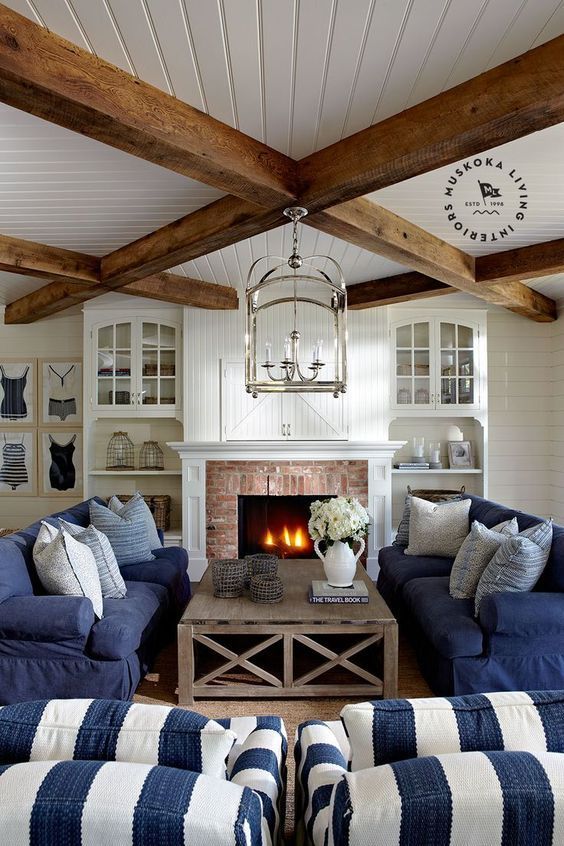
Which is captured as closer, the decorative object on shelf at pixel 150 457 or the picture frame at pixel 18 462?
the decorative object on shelf at pixel 150 457

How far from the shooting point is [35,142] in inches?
102

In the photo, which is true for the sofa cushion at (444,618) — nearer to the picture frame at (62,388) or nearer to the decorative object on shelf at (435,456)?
the decorative object on shelf at (435,456)

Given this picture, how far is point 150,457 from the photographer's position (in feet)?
19.1

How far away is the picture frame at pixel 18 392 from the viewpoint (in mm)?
5992

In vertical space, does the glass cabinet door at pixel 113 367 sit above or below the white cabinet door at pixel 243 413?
above

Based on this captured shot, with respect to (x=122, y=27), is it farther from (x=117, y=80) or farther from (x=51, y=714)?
(x=51, y=714)

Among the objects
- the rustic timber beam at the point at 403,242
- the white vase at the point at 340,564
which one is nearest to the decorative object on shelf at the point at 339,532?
the white vase at the point at 340,564

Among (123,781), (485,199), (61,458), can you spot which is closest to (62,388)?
(61,458)

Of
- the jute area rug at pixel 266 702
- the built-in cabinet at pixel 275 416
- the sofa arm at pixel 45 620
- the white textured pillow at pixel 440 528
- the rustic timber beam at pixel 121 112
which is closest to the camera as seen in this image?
the rustic timber beam at pixel 121 112

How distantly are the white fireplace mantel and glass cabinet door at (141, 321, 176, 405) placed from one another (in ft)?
1.79

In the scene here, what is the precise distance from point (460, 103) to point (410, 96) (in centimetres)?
20

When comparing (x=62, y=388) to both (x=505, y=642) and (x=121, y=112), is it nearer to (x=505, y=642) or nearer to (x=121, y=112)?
(x=121, y=112)

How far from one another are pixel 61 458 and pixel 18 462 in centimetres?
46

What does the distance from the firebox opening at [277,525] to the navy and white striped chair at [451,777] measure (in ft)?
14.5
